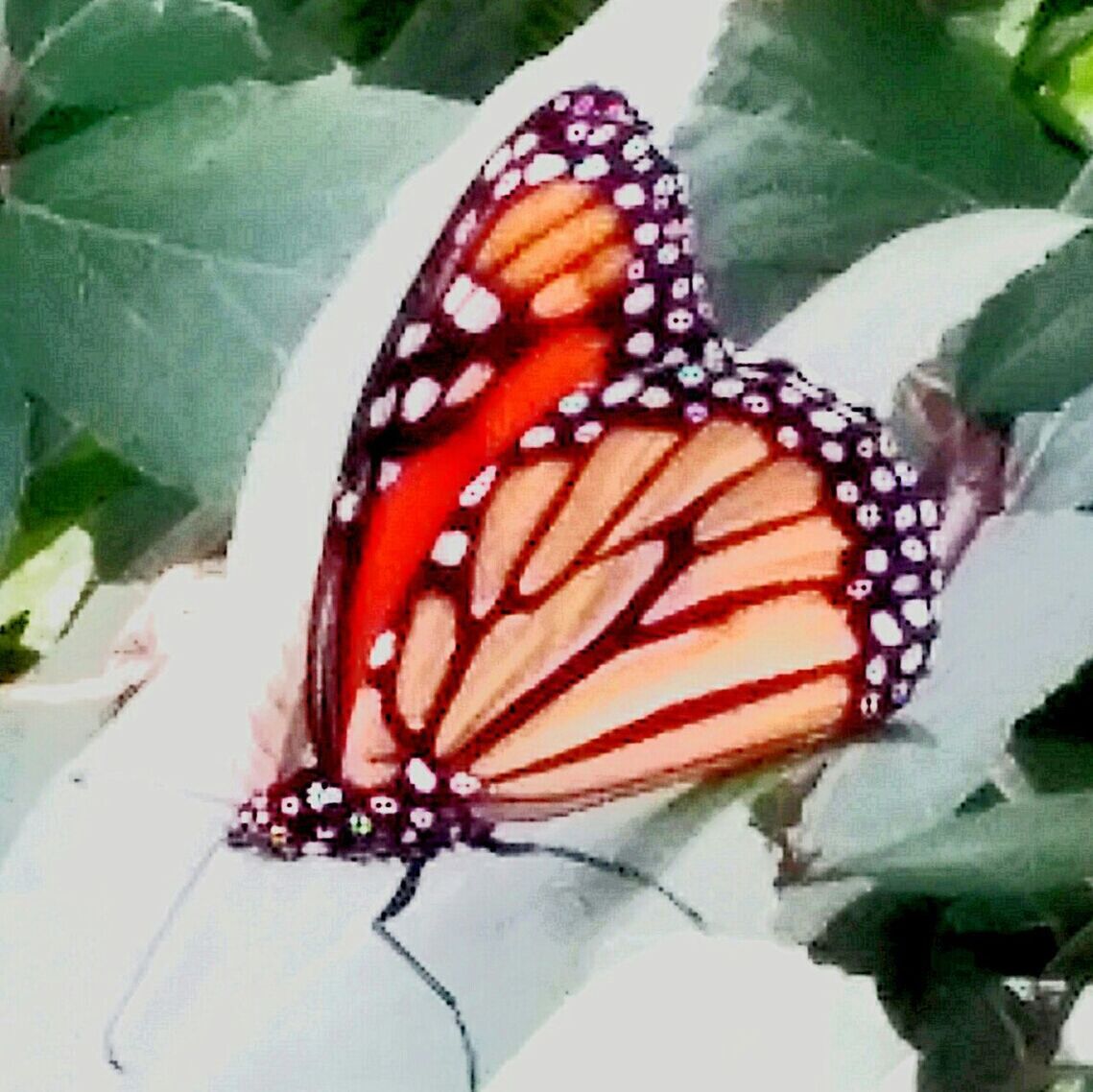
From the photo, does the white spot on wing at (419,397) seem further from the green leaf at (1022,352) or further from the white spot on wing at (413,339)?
the green leaf at (1022,352)

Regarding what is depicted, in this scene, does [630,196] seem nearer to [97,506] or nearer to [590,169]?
[590,169]

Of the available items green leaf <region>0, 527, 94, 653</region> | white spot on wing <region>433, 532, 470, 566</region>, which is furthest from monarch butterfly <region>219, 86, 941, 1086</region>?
green leaf <region>0, 527, 94, 653</region>

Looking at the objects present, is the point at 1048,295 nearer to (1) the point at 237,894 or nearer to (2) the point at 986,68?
(2) the point at 986,68

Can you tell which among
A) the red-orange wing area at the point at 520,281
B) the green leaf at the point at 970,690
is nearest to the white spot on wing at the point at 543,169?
the red-orange wing area at the point at 520,281

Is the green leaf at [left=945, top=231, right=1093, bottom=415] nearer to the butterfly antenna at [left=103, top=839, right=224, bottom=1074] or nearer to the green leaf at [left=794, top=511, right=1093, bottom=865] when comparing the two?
the green leaf at [left=794, top=511, right=1093, bottom=865]

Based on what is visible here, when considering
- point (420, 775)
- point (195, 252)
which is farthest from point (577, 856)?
point (195, 252)
